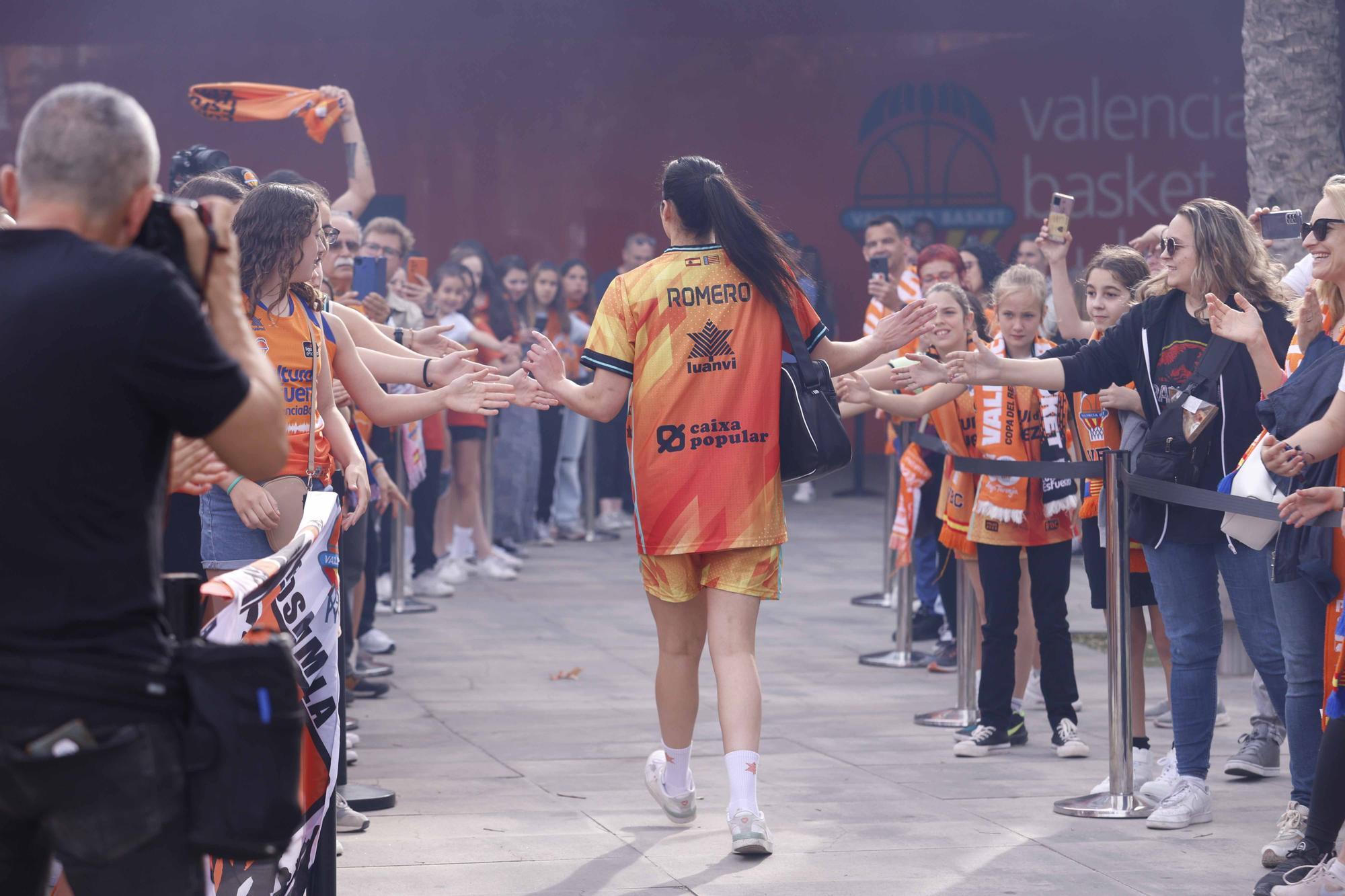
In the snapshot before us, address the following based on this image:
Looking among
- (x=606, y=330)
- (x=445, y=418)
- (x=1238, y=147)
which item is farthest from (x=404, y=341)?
(x=1238, y=147)

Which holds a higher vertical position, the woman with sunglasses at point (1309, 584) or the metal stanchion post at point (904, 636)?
the woman with sunglasses at point (1309, 584)

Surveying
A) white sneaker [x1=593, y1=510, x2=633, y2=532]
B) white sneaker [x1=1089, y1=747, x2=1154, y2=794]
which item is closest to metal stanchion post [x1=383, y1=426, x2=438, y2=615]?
white sneaker [x1=593, y1=510, x2=633, y2=532]

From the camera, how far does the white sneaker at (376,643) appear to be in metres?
8.61

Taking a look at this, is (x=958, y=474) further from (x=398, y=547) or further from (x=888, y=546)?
(x=398, y=547)

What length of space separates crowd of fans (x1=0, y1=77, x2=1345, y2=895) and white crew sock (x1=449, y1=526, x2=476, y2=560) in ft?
10.8

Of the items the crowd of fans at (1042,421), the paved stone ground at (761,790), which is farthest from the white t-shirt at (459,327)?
the crowd of fans at (1042,421)

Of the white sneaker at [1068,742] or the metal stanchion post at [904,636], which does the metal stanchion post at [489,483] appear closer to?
the metal stanchion post at [904,636]

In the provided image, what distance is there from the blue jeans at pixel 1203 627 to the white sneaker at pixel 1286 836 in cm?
43

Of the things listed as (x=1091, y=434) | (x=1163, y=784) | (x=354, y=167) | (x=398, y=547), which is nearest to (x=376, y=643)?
(x=398, y=547)

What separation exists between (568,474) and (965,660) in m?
7.20

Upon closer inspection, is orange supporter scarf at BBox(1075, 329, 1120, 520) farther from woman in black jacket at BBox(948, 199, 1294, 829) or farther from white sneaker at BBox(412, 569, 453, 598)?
white sneaker at BBox(412, 569, 453, 598)

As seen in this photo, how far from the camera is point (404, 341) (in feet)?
23.0

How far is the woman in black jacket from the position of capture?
5336mm

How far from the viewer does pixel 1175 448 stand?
17.5 feet
